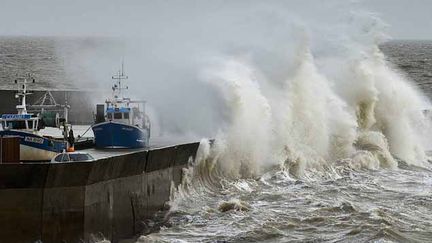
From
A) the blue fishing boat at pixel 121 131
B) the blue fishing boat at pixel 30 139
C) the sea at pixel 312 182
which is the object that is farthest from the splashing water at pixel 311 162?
the blue fishing boat at pixel 30 139

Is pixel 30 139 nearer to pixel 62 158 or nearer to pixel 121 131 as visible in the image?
pixel 62 158

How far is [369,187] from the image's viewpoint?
25688 millimetres

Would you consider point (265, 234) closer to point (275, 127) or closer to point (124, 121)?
point (124, 121)

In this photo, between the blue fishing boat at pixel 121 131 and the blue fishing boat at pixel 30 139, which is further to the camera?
the blue fishing boat at pixel 121 131

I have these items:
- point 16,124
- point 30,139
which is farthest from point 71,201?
point 16,124

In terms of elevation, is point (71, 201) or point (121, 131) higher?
point (121, 131)

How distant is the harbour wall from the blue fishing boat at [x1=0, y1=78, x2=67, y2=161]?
220 cm

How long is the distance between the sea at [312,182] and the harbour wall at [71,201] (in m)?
0.78

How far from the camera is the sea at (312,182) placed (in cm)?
1992

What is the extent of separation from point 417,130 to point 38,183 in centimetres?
2143

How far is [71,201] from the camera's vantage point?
1778 cm

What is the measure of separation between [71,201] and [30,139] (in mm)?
3457

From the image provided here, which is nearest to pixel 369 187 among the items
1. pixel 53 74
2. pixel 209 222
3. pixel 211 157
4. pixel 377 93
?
pixel 211 157

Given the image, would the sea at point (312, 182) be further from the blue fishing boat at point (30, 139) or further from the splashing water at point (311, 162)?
the blue fishing boat at point (30, 139)
